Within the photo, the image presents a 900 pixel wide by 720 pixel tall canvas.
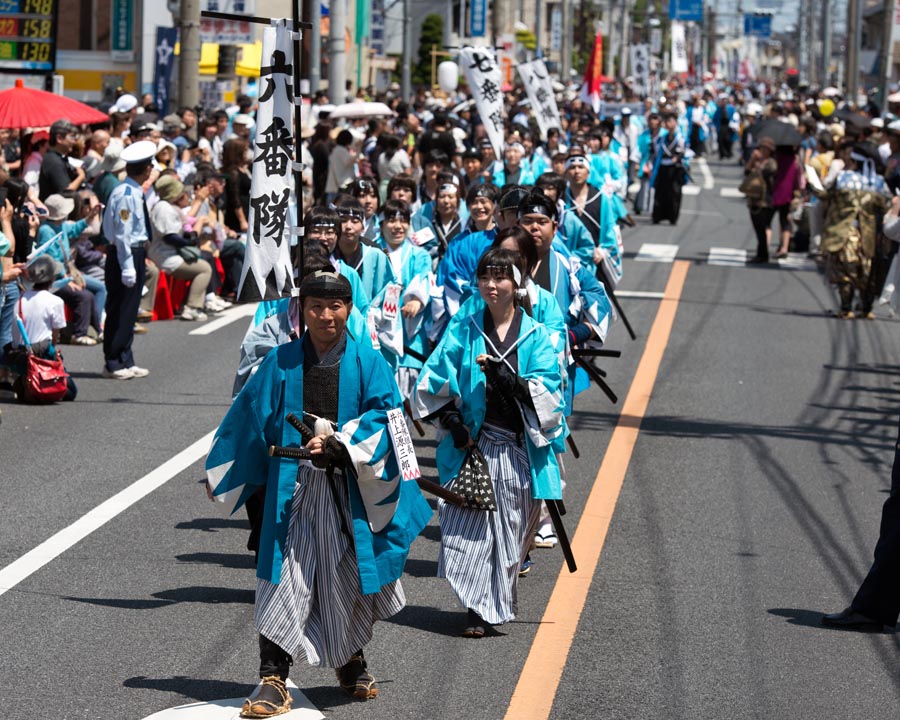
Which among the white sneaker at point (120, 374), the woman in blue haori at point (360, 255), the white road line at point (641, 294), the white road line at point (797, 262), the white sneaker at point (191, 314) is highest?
the woman in blue haori at point (360, 255)

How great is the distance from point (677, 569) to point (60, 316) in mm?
6309

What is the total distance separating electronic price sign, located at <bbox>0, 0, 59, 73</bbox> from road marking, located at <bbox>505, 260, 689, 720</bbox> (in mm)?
9720

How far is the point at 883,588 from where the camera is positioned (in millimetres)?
7086

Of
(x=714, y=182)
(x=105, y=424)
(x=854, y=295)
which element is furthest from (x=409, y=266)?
(x=714, y=182)

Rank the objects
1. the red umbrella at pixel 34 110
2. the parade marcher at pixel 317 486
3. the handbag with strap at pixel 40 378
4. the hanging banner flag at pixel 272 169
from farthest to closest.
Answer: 1. the red umbrella at pixel 34 110
2. the handbag with strap at pixel 40 378
3. the hanging banner flag at pixel 272 169
4. the parade marcher at pixel 317 486

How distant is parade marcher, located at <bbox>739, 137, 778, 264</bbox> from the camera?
872 inches

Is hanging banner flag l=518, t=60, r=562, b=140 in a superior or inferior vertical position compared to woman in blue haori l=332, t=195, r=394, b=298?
superior

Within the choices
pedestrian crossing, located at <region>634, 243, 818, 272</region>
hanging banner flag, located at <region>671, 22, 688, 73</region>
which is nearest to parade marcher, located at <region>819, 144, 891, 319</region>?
pedestrian crossing, located at <region>634, 243, 818, 272</region>

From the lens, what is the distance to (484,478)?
708cm

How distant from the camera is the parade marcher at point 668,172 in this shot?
90.4ft

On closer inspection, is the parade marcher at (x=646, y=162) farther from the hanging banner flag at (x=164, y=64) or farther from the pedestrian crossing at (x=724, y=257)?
the hanging banner flag at (x=164, y=64)

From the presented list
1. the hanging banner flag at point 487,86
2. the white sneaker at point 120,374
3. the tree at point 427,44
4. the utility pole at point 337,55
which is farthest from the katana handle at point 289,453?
the tree at point 427,44

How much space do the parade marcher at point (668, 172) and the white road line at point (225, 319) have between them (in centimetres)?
1143

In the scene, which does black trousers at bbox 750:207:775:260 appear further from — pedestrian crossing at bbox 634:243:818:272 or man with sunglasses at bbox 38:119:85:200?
man with sunglasses at bbox 38:119:85:200
